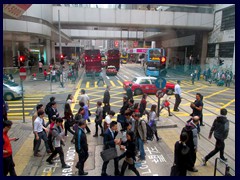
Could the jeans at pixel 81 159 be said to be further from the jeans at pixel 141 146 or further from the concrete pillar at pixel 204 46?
the concrete pillar at pixel 204 46

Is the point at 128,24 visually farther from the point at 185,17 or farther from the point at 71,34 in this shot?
the point at 71,34

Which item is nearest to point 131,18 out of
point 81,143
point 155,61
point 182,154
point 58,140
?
point 155,61

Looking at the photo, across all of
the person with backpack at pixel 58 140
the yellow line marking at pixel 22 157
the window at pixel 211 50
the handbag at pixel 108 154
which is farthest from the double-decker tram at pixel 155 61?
the handbag at pixel 108 154

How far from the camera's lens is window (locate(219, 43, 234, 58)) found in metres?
27.1

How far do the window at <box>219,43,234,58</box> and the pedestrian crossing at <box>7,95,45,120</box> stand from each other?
74.5 ft

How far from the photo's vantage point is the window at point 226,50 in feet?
88.8

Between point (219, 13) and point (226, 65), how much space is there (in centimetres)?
733

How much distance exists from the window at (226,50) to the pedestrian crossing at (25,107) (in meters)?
22.7

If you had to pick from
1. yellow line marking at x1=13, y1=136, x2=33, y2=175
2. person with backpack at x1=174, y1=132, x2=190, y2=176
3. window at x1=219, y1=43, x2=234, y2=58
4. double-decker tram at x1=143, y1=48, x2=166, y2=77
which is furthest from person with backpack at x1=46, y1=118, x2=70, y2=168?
window at x1=219, y1=43, x2=234, y2=58

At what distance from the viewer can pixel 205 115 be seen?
38.3ft

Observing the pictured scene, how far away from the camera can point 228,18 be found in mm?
27594

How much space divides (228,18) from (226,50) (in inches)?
155

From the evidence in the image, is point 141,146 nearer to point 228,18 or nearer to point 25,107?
point 25,107

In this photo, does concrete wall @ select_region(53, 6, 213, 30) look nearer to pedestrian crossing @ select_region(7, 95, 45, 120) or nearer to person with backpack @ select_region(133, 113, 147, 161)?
pedestrian crossing @ select_region(7, 95, 45, 120)
